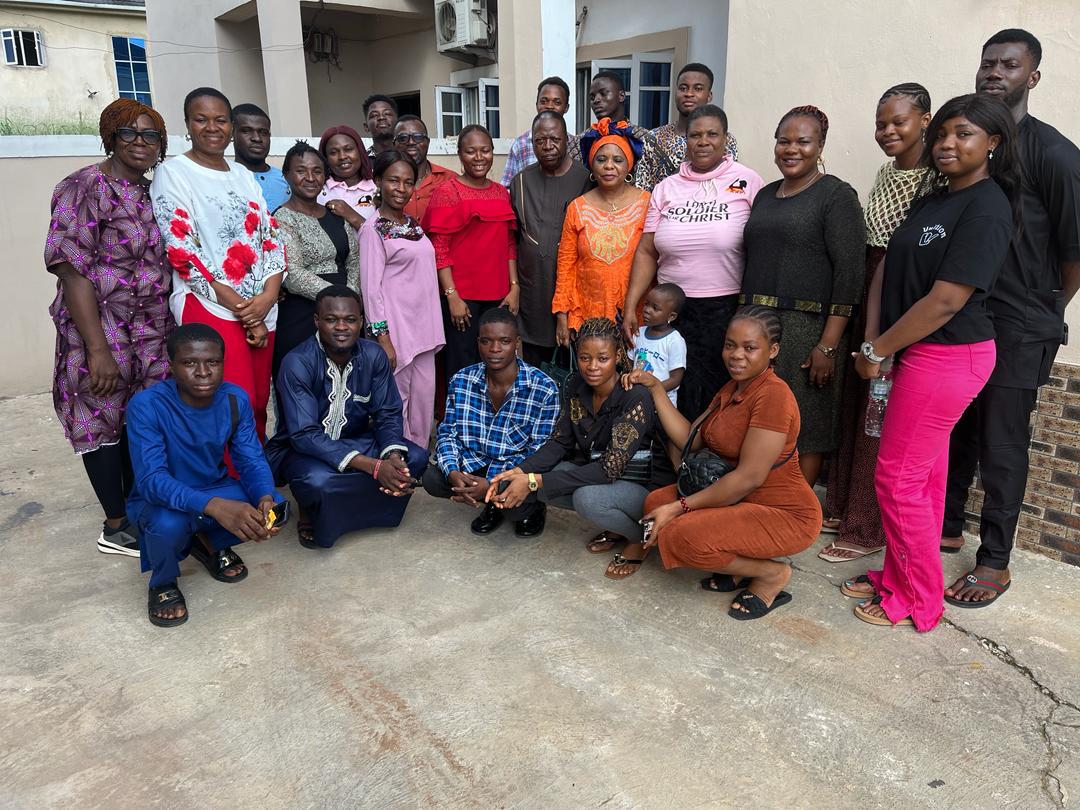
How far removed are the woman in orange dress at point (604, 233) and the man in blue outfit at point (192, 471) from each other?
1647 millimetres

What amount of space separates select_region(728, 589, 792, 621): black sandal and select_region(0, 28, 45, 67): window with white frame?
55.6 feet

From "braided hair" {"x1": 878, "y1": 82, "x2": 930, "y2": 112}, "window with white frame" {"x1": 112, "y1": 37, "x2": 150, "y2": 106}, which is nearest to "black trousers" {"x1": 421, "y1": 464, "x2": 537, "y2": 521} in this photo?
"braided hair" {"x1": 878, "y1": 82, "x2": 930, "y2": 112}

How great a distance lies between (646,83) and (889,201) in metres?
5.18

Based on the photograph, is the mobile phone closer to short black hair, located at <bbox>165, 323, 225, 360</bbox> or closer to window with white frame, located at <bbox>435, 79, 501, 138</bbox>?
short black hair, located at <bbox>165, 323, 225, 360</bbox>

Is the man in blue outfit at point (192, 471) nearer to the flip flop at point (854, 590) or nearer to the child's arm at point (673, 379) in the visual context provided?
the child's arm at point (673, 379)

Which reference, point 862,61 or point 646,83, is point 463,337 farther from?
point 646,83

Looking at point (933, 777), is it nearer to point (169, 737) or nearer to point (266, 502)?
point (169, 737)

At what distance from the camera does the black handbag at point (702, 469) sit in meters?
2.84

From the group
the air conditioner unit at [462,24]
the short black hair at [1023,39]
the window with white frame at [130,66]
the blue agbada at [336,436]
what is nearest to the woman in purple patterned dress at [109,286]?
the blue agbada at [336,436]

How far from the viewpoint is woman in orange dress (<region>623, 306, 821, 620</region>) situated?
2721 mm

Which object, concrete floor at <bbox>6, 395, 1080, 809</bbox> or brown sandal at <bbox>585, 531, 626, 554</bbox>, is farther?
brown sandal at <bbox>585, 531, 626, 554</bbox>

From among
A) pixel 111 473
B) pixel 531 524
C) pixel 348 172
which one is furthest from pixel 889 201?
pixel 111 473

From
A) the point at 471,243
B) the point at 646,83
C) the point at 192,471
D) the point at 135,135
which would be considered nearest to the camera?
the point at 135,135

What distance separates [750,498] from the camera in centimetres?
286
